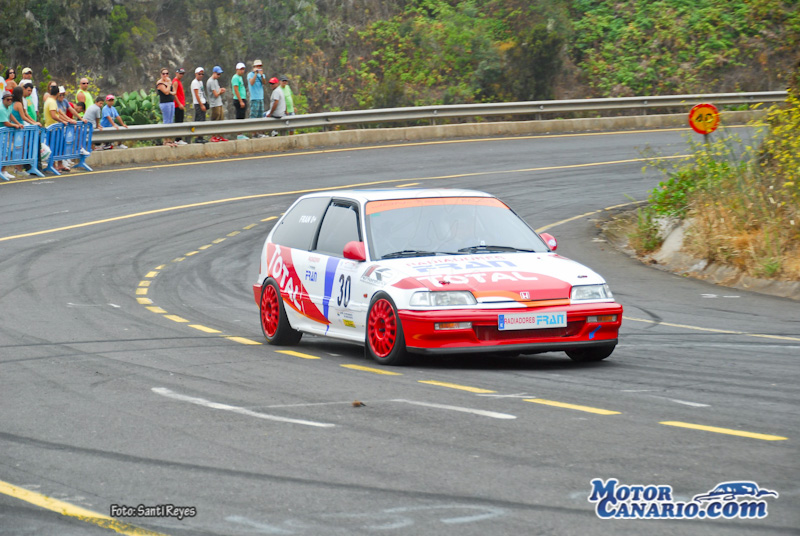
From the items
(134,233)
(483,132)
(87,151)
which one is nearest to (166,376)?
(134,233)

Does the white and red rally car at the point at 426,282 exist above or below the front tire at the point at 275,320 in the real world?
above

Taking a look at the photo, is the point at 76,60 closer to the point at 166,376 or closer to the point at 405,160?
the point at 405,160

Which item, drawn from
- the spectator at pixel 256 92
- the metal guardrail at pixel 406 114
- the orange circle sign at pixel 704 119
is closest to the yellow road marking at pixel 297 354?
the orange circle sign at pixel 704 119

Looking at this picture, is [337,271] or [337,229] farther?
[337,229]

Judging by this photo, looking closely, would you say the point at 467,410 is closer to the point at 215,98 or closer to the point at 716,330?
the point at 716,330

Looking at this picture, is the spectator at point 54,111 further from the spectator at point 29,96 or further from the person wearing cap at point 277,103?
the person wearing cap at point 277,103

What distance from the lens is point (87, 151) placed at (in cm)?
2792

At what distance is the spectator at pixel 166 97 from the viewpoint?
2966 cm

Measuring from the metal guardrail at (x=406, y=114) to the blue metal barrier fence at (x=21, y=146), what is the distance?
2461 mm

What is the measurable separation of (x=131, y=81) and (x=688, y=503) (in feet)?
Result: 160

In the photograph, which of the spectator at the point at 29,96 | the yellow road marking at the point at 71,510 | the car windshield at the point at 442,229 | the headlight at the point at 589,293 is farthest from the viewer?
the spectator at the point at 29,96

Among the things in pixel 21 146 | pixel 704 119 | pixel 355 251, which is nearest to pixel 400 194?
pixel 355 251

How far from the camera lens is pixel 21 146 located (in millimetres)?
25797

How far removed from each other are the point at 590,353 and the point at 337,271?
2365 mm
